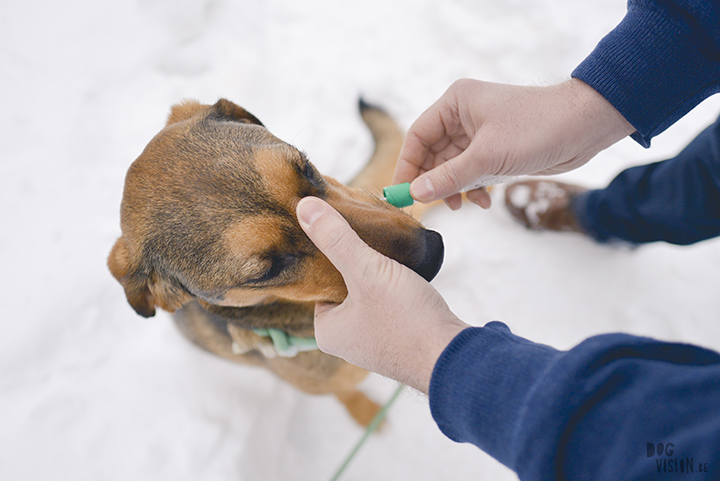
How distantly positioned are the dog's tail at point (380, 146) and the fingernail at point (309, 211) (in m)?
1.58

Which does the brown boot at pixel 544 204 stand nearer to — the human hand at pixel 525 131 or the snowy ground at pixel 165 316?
the snowy ground at pixel 165 316

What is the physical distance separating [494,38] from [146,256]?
399 centimetres

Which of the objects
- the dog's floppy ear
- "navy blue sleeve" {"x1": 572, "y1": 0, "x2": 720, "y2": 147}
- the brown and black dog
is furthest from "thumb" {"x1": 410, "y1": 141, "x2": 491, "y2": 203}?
the dog's floppy ear

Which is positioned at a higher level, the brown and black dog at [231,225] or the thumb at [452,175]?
the thumb at [452,175]

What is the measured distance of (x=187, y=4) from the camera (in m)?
4.08

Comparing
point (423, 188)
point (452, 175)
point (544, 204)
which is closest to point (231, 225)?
point (423, 188)

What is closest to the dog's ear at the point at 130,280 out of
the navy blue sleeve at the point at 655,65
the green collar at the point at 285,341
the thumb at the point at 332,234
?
the green collar at the point at 285,341

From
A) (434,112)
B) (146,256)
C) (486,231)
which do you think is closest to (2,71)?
(146,256)

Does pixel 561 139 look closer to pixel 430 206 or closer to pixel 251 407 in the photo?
pixel 430 206

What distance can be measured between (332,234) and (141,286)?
3.79ft

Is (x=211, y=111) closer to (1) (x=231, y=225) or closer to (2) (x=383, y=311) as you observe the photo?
(1) (x=231, y=225)

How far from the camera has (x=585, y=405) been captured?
103 cm

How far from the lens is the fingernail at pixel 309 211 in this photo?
159cm

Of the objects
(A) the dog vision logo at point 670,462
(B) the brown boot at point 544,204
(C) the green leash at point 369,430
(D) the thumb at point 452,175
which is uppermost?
(D) the thumb at point 452,175
